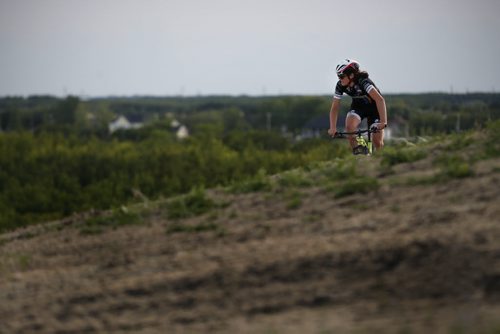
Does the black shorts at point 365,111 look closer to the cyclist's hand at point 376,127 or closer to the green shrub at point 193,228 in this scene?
the cyclist's hand at point 376,127

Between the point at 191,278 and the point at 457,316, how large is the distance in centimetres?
243

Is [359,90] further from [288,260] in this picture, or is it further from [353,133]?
[288,260]

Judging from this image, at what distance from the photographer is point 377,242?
8836mm

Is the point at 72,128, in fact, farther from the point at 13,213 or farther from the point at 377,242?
the point at 377,242

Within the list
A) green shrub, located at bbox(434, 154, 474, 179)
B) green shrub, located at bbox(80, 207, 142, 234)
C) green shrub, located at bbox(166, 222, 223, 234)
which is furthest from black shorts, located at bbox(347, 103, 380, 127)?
green shrub, located at bbox(166, 222, 223, 234)

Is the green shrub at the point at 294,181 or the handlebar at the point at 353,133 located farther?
the handlebar at the point at 353,133

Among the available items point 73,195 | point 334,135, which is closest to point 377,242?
point 334,135

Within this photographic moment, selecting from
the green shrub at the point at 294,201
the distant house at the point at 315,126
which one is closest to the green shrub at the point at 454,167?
the green shrub at the point at 294,201

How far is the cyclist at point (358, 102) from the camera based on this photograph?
567 inches

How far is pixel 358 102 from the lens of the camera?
594 inches

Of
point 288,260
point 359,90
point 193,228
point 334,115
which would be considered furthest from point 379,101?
point 288,260

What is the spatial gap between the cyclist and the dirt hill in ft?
8.30

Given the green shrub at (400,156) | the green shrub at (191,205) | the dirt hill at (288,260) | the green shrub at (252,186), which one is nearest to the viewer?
the dirt hill at (288,260)

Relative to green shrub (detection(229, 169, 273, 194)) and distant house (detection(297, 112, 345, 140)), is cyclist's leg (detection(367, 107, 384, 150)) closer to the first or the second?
green shrub (detection(229, 169, 273, 194))
